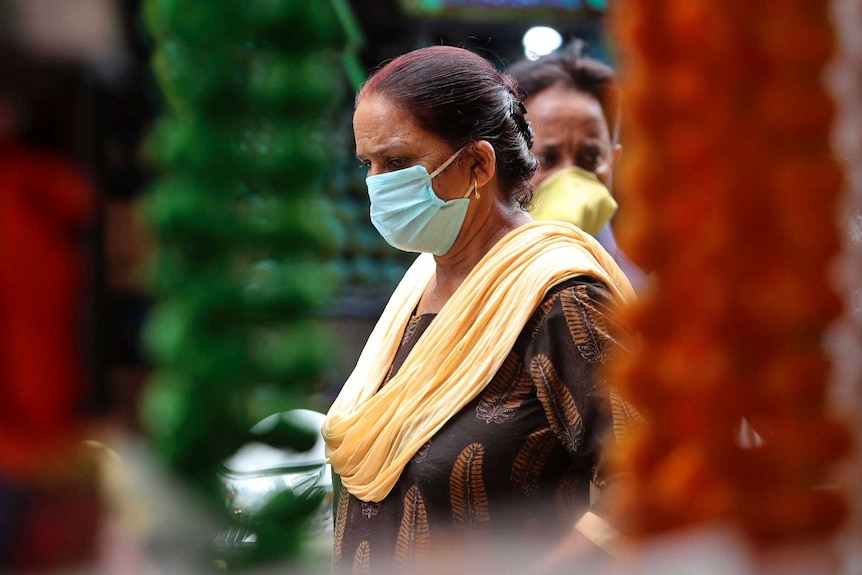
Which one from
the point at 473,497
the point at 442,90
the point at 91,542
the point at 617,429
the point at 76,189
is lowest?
the point at 473,497

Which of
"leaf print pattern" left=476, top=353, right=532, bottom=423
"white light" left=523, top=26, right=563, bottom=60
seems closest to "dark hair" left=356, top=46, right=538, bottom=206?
"leaf print pattern" left=476, top=353, right=532, bottom=423

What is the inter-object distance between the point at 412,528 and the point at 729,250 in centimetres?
141

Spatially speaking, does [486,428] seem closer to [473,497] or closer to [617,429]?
[473,497]

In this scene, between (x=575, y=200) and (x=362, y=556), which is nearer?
(x=362, y=556)

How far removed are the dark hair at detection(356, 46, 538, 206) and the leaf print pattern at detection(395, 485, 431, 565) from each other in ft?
2.20

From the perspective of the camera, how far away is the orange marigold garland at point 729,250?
1.51 ft

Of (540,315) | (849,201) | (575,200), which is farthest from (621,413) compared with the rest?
(849,201)

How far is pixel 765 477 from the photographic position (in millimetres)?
479

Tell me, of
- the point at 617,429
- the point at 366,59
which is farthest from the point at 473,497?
the point at 366,59

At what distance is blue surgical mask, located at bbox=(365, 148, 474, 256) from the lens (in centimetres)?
198

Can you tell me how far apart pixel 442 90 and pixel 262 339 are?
1625mm

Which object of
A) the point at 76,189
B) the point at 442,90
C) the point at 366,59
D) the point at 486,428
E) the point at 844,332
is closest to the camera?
the point at 76,189

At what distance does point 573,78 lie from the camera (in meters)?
2.78

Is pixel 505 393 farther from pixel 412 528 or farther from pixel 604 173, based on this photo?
pixel 604 173
